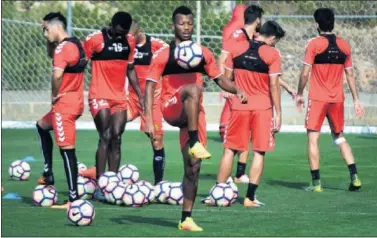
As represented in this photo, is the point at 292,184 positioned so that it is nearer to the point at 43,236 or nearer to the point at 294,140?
the point at 43,236

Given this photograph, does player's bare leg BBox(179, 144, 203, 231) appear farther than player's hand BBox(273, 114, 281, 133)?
No

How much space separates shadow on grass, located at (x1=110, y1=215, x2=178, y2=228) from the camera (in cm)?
1216

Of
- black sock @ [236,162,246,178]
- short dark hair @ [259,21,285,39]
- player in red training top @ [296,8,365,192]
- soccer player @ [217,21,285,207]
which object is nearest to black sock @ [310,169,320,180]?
player in red training top @ [296,8,365,192]

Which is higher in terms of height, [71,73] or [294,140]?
[71,73]

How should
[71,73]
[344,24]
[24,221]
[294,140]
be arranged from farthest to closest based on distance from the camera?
[344,24], [294,140], [71,73], [24,221]

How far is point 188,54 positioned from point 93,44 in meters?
3.22

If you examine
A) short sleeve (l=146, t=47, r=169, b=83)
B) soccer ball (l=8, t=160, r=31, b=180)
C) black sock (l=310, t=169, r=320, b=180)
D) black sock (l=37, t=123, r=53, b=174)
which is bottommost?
soccer ball (l=8, t=160, r=31, b=180)

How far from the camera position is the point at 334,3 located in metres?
27.7

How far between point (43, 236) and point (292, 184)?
5.51 m

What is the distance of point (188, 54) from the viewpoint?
455 inches

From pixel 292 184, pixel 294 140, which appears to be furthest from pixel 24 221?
pixel 294 140

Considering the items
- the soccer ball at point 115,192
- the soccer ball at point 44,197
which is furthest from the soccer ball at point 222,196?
the soccer ball at point 44,197

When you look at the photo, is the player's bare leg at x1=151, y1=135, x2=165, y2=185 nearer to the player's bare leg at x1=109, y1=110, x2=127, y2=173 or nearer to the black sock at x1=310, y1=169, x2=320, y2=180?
the player's bare leg at x1=109, y1=110, x2=127, y2=173

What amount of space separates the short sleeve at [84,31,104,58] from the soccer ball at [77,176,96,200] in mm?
1520
